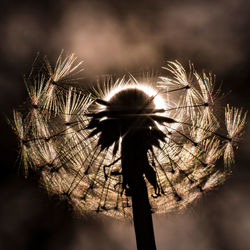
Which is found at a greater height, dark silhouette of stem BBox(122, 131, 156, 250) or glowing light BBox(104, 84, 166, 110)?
glowing light BBox(104, 84, 166, 110)

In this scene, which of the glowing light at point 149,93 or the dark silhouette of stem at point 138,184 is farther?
the glowing light at point 149,93

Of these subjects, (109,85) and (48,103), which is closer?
(48,103)

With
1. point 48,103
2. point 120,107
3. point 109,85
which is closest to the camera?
point 120,107

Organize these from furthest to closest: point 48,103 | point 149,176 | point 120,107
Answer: point 48,103 → point 120,107 → point 149,176

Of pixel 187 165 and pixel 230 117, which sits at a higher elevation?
pixel 230 117

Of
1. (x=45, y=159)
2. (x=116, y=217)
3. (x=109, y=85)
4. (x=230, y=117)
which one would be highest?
(x=109, y=85)

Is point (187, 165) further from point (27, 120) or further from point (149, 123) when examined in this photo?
point (27, 120)

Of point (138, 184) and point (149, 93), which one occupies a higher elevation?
point (149, 93)

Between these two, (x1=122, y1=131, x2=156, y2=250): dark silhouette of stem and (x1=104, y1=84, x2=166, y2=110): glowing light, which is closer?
(x1=122, y1=131, x2=156, y2=250): dark silhouette of stem

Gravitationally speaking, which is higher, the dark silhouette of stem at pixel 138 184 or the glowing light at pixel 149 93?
the glowing light at pixel 149 93

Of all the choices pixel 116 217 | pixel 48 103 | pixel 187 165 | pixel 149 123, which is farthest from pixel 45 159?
pixel 187 165

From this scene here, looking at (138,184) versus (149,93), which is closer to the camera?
(138,184)
